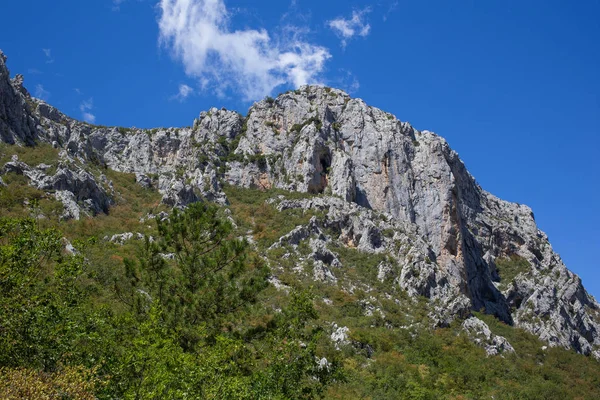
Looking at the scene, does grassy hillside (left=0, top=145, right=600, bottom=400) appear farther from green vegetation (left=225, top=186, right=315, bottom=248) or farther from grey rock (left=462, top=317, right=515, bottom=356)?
green vegetation (left=225, top=186, right=315, bottom=248)

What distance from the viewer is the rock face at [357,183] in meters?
53.8

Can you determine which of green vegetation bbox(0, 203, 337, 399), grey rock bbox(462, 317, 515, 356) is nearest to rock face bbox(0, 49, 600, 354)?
→ grey rock bbox(462, 317, 515, 356)

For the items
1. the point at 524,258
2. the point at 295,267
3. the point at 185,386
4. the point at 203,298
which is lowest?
the point at 185,386

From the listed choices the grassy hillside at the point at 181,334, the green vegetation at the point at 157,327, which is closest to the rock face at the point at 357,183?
the grassy hillside at the point at 181,334

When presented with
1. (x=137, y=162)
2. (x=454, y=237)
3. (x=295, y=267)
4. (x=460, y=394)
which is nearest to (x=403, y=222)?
(x=454, y=237)

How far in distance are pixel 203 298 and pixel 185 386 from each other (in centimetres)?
726

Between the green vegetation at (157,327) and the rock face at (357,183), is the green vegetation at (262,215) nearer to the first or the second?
the rock face at (357,183)

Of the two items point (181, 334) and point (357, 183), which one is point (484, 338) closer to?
point (357, 183)

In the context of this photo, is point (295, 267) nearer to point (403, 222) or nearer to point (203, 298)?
point (403, 222)

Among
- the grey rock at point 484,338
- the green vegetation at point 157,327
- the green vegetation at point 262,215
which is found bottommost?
the green vegetation at point 157,327

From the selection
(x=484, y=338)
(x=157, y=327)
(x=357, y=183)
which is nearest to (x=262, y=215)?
(x=357, y=183)

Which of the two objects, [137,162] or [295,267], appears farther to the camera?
[137,162]

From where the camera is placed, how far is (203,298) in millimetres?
17797

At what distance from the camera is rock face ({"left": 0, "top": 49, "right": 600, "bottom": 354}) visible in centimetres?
5384
